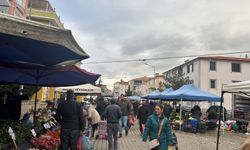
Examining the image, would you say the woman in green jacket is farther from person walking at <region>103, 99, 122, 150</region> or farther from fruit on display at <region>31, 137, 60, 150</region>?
person walking at <region>103, 99, 122, 150</region>

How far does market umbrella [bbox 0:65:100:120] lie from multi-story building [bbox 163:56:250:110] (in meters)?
39.9

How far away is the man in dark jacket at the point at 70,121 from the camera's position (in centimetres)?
735

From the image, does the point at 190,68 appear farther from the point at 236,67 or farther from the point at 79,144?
the point at 79,144

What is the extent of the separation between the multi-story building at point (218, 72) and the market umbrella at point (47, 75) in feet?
131

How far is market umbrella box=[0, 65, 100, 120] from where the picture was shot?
25.9 ft

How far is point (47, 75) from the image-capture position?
29.1 feet

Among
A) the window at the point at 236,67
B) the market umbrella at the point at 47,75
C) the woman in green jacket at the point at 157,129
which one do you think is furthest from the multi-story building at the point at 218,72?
the woman in green jacket at the point at 157,129

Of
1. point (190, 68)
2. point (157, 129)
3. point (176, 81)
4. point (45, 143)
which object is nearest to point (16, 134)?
point (45, 143)

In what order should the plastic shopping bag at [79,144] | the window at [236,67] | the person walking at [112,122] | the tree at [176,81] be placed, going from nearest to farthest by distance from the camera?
the plastic shopping bag at [79,144], the person walking at [112,122], the tree at [176,81], the window at [236,67]

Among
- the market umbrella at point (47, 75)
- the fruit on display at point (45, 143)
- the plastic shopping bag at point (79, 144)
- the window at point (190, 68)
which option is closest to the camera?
the fruit on display at point (45, 143)

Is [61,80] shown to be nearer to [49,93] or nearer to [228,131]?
[228,131]

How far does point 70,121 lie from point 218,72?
44484 mm

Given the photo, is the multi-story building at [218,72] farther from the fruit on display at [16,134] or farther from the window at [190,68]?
the fruit on display at [16,134]

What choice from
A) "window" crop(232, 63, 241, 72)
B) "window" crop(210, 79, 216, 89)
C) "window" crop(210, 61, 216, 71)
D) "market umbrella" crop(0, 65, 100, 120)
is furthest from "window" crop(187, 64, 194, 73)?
"market umbrella" crop(0, 65, 100, 120)
